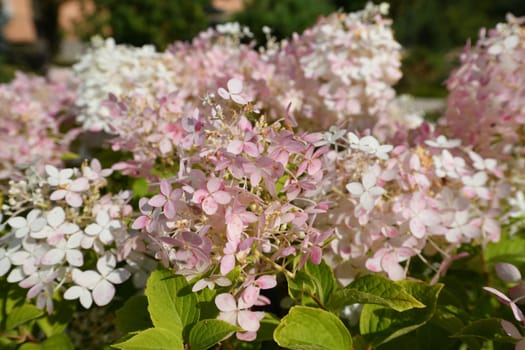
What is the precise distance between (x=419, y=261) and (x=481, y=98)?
15.1 inches

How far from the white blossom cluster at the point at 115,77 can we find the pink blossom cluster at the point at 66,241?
1.54ft

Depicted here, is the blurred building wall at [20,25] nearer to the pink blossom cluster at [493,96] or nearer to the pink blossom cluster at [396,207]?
the pink blossom cluster at [493,96]

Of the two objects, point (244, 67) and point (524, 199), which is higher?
point (244, 67)

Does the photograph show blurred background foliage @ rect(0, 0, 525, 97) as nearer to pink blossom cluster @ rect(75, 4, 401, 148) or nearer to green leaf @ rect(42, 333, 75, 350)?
pink blossom cluster @ rect(75, 4, 401, 148)

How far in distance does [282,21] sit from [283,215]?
8058 millimetres

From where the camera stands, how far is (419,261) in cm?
112

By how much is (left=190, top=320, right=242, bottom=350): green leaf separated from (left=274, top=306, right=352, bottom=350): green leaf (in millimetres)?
67

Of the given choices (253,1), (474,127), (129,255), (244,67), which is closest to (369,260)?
(129,255)

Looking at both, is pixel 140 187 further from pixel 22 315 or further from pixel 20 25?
pixel 20 25

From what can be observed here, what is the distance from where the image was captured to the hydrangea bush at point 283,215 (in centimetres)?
78

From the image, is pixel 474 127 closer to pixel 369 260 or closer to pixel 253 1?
pixel 369 260

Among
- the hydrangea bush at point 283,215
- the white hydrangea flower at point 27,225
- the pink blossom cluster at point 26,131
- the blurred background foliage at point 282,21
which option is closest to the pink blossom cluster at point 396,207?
the hydrangea bush at point 283,215

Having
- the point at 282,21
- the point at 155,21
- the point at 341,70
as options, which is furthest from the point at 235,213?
the point at 282,21

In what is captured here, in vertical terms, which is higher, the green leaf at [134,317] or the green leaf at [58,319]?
the green leaf at [134,317]
